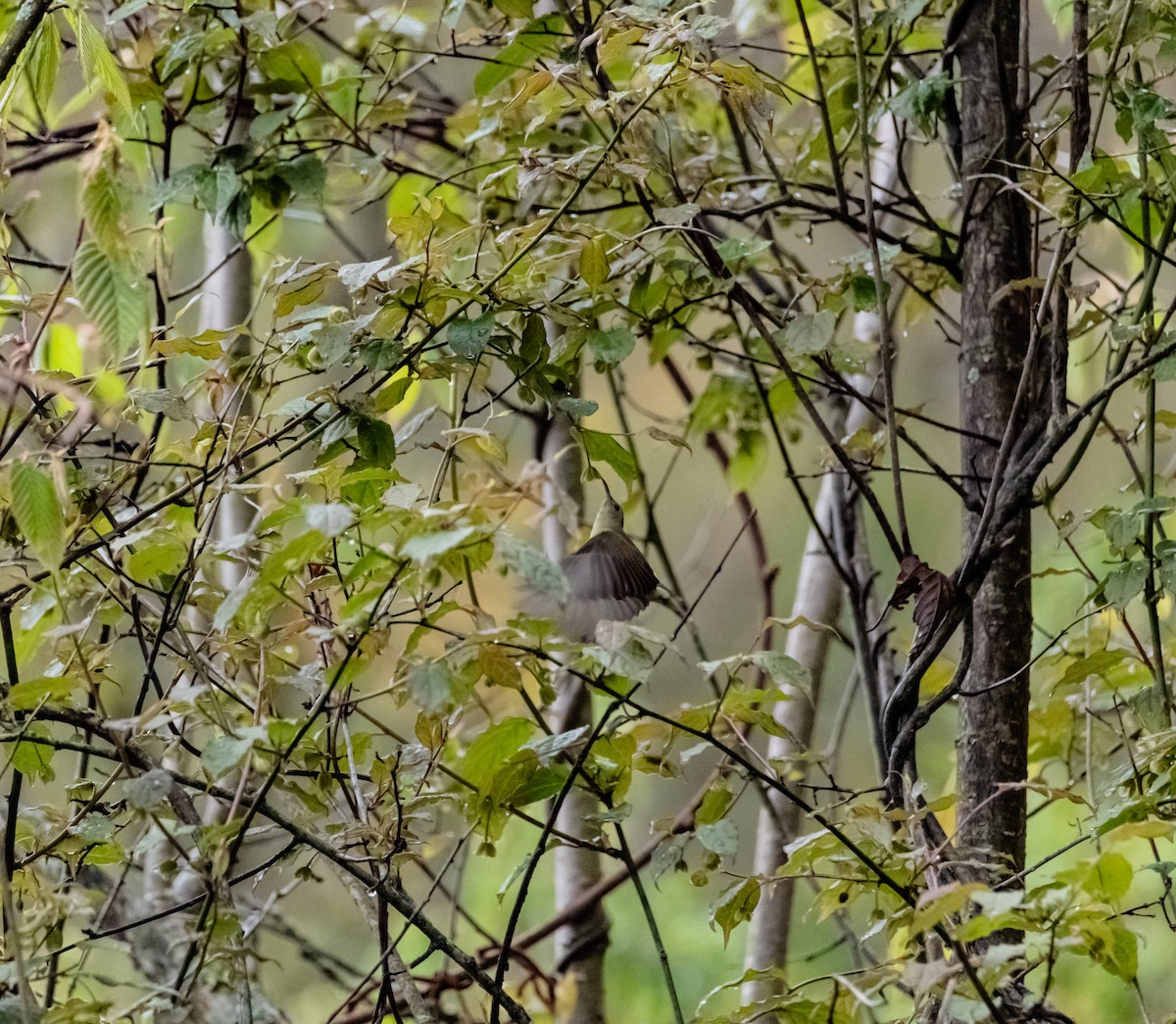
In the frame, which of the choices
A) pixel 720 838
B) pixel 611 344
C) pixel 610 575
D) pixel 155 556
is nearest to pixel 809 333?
pixel 611 344

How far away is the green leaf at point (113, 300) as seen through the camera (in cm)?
52

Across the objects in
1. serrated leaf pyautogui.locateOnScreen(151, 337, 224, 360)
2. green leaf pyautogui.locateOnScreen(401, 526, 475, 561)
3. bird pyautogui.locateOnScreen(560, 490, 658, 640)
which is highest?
serrated leaf pyautogui.locateOnScreen(151, 337, 224, 360)

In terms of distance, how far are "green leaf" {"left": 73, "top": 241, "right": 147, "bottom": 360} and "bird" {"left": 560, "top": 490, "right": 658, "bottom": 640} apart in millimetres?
358

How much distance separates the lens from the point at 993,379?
101 cm

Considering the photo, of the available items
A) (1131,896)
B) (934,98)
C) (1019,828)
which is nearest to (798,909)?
(1131,896)

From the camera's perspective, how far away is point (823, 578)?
4.34 ft

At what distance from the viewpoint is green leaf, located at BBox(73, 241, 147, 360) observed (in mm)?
516

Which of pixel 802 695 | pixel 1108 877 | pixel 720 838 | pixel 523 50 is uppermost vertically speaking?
pixel 523 50

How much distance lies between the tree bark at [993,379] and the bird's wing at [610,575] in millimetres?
316

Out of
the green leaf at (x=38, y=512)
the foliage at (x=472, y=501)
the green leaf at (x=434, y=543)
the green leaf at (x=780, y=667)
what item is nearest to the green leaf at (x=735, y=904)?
the foliage at (x=472, y=501)

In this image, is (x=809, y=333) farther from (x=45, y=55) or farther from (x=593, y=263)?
(x=45, y=55)

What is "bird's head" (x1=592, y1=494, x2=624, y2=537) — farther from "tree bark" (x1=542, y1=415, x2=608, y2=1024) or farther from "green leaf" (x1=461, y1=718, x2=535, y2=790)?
"tree bark" (x1=542, y1=415, x2=608, y2=1024)

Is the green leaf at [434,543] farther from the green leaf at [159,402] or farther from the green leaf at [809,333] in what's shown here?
the green leaf at [809,333]

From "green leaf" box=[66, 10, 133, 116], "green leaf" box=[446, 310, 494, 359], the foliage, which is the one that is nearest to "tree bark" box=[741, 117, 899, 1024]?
the foliage
